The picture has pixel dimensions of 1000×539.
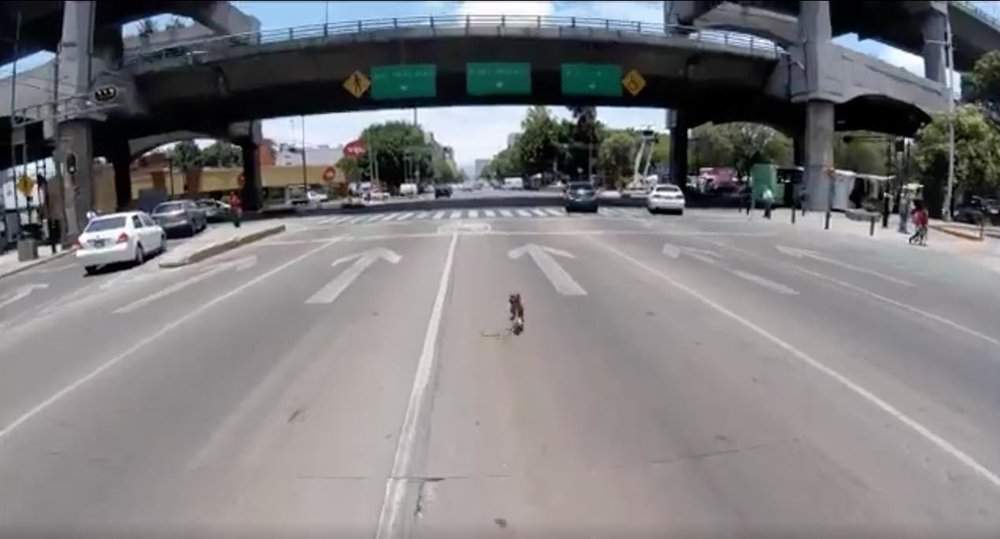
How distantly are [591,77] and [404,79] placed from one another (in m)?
9.47

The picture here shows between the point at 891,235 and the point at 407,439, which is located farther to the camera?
the point at 891,235

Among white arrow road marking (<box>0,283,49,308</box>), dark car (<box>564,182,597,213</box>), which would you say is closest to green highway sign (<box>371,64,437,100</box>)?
dark car (<box>564,182,597,213</box>)

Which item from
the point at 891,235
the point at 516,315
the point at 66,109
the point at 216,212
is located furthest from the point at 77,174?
the point at 516,315

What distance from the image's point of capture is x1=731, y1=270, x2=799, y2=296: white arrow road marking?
51.5 ft

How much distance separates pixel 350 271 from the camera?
66.3 ft

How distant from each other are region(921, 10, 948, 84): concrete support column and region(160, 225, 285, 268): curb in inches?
1605

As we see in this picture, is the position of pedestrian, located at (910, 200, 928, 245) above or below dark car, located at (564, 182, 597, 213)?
below

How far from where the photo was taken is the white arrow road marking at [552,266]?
52.0 feet

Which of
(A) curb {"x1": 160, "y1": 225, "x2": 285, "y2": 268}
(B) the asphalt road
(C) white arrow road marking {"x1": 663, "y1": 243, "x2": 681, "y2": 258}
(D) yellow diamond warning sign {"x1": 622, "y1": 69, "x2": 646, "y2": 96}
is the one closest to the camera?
(B) the asphalt road

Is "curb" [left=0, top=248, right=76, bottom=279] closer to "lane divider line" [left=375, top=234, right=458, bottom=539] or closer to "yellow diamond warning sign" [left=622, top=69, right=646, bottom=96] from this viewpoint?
"lane divider line" [left=375, top=234, right=458, bottom=539]

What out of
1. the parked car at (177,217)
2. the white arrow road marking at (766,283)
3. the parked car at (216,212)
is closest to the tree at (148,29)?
the parked car at (216,212)

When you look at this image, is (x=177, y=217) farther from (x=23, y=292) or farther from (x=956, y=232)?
(x=956, y=232)

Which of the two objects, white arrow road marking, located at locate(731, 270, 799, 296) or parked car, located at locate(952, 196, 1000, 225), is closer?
white arrow road marking, located at locate(731, 270, 799, 296)

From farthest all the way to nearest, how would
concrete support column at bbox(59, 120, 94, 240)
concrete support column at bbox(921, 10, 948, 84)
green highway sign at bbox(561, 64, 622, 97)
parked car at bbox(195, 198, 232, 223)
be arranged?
concrete support column at bbox(921, 10, 948, 84) → parked car at bbox(195, 198, 232, 223) → green highway sign at bbox(561, 64, 622, 97) → concrete support column at bbox(59, 120, 94, 240)
